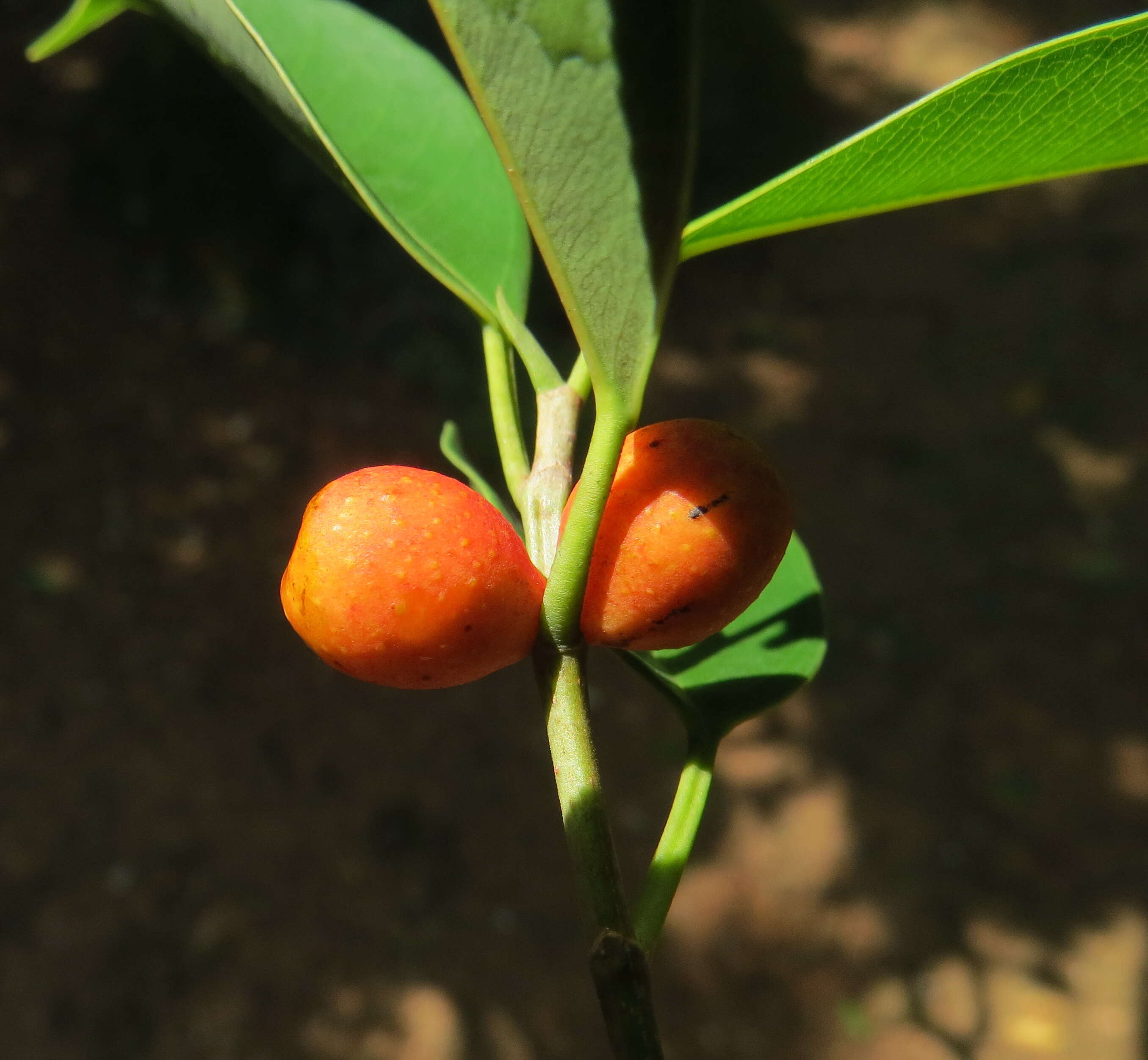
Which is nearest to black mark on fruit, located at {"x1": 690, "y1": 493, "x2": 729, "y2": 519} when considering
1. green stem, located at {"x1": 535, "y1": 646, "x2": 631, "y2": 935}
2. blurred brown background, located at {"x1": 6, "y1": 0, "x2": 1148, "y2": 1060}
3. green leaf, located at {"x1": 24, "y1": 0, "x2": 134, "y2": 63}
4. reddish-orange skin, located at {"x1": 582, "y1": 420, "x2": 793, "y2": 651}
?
reddish-orange skin, located at {"x1": 582, "y1": 420, "x2": 793, "y2": 651}

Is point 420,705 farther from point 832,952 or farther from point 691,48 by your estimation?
point 691,48

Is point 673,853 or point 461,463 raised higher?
point 461,463

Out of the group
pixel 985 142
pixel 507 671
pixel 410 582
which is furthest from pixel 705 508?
pixel 507 671

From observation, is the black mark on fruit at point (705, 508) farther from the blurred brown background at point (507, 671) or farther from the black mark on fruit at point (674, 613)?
the blurred brown background at point (507, 671)

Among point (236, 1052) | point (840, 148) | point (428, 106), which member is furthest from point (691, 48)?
point (236, 1052)

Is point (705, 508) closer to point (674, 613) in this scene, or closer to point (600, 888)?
point (674, 613)
